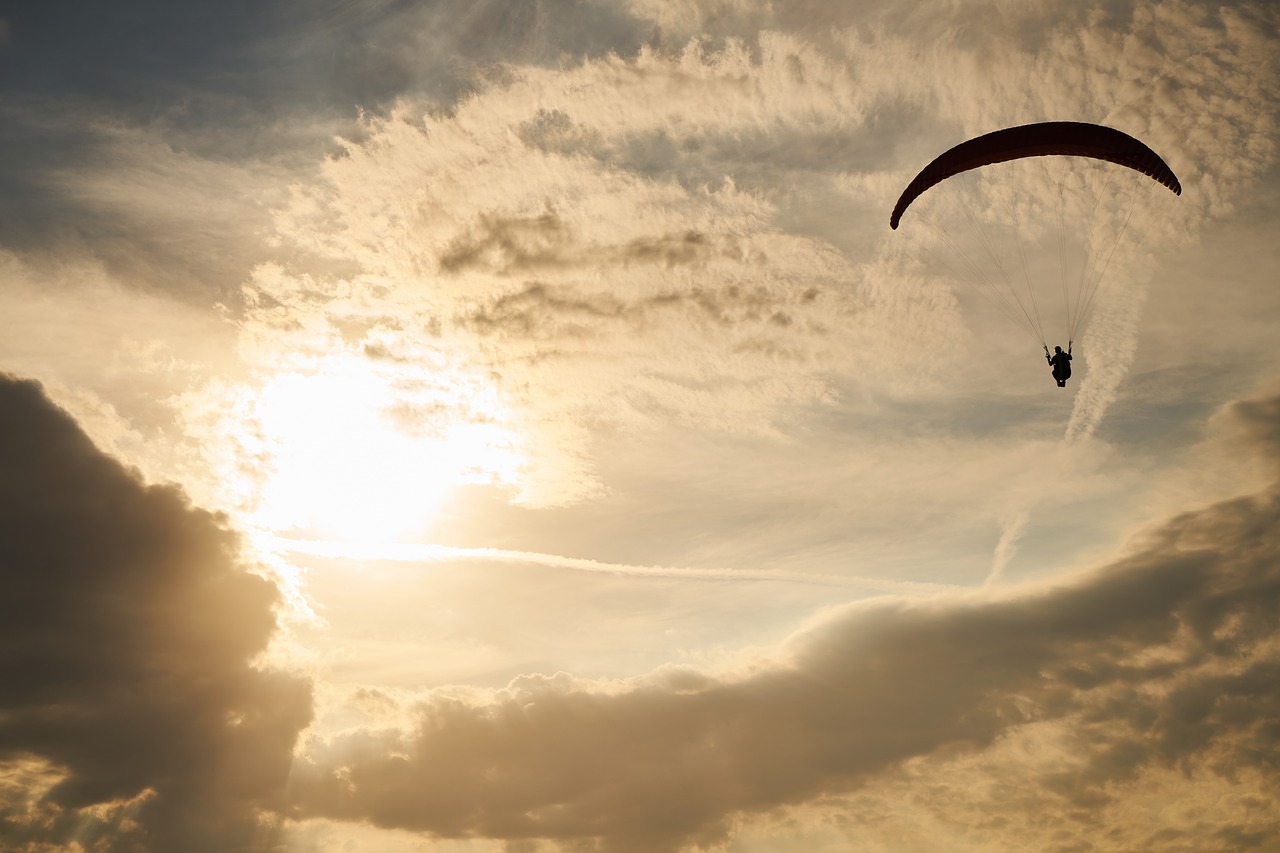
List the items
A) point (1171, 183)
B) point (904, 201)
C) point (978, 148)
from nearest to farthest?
point (1171, 183) → point (978, 148) → point (904, 201)

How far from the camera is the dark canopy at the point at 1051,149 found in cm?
4947

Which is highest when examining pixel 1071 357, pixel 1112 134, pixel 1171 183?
pixel 1112 134

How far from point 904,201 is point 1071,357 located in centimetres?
1568

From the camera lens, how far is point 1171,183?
4903cm

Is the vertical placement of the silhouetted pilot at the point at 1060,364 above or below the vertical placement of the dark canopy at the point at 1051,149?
below

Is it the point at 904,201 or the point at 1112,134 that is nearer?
the point at 1112,134

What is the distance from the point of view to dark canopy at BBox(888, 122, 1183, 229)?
49469 millimetres

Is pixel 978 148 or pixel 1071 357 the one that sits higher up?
pixel 978 148

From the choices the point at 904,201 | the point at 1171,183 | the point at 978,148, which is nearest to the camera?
the point at 1171,183

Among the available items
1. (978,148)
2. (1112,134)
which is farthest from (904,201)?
(1112,134)

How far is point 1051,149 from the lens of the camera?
51562 mm

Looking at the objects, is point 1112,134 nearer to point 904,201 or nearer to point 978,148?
point 978,148

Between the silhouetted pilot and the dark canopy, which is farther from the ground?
the dark canopy

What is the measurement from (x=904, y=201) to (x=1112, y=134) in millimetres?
13025
